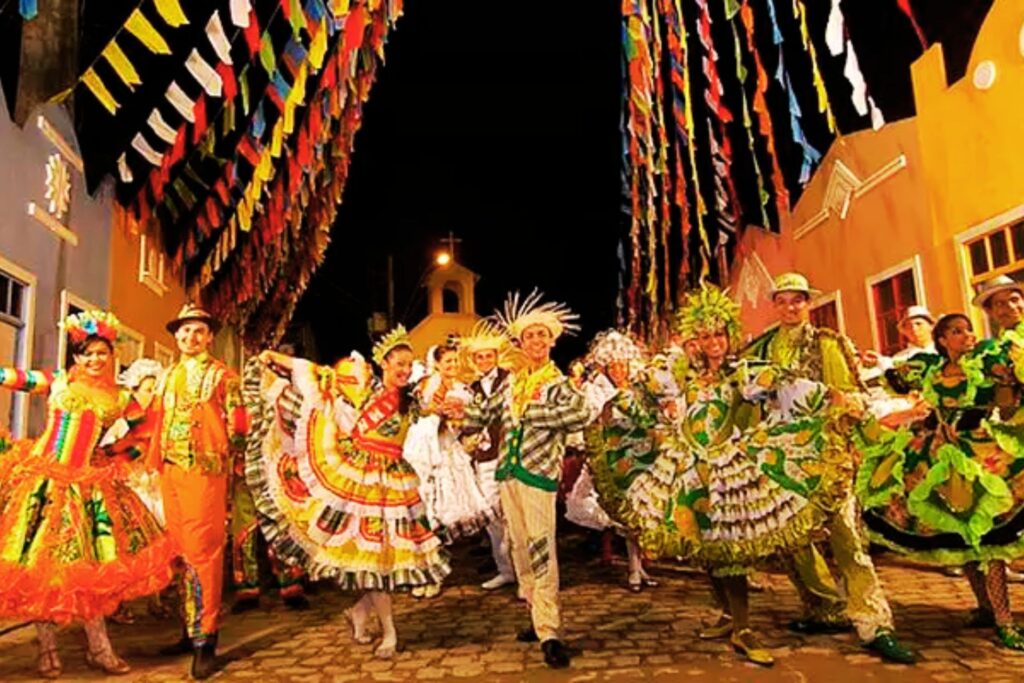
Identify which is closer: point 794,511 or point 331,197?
point 794,511

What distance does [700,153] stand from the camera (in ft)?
44.8

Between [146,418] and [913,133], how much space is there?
8.06 metres

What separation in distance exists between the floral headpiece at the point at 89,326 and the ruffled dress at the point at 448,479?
2195 millimetres

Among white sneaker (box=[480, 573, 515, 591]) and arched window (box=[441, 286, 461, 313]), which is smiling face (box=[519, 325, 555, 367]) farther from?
arched window (box=[441, 286, 461, 313])

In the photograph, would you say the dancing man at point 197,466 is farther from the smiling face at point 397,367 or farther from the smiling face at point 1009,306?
the smiling face at point 1009,306

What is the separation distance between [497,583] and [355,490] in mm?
2271

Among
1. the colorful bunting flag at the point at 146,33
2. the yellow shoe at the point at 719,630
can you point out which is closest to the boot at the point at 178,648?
the yellow shoe at the point at 719,630

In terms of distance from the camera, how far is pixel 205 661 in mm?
4098

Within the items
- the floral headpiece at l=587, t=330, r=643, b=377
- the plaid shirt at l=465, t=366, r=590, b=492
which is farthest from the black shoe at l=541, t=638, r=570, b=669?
the floral headpiece at l=587, t=330, r=643, b=377

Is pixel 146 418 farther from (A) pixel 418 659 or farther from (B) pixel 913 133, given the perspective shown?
(B) pixel 913 133

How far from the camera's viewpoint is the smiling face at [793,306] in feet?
15.6

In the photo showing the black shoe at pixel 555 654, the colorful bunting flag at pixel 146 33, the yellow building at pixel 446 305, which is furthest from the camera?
the yellow building at pixel 446 305

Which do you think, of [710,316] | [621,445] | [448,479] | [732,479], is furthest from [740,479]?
[448,479]

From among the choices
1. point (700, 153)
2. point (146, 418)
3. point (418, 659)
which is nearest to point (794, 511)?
point (418, 659)
